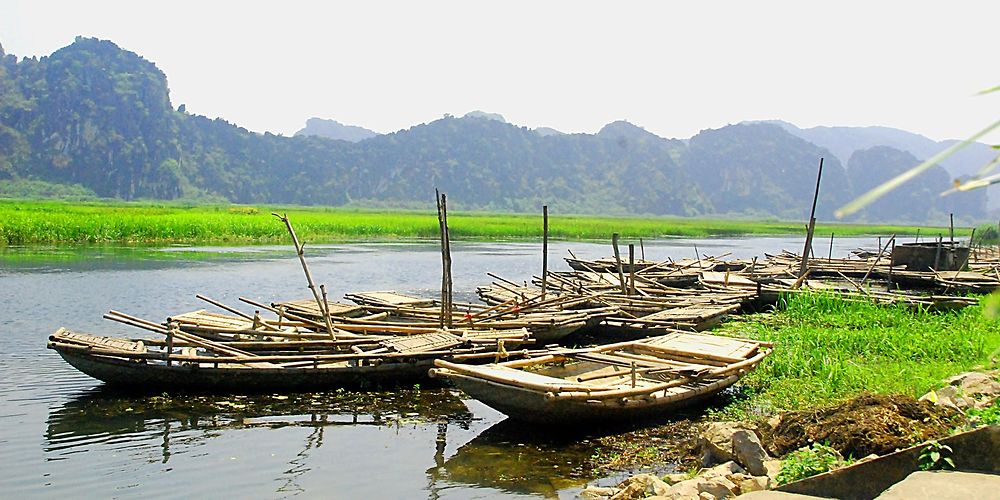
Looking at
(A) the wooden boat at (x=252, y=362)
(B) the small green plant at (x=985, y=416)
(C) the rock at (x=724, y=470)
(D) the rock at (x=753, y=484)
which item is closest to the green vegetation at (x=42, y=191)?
(A) the wooden boat at (x=252, y=362)

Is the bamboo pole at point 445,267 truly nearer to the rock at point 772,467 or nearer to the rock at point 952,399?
the rock at point 772,467

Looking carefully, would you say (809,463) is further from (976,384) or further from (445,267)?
(445,267)

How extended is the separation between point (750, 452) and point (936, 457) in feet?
5.88

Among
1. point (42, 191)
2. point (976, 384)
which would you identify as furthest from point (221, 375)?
point (42, 191)

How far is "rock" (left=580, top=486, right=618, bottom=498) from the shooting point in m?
6.45

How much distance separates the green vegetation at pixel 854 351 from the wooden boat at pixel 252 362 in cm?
336

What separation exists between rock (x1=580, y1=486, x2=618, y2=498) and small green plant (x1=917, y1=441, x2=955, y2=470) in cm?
260

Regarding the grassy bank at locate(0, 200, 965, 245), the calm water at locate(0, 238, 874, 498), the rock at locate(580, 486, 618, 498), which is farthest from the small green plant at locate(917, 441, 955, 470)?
the grassy bank at locate(0, 200, 965, 245)

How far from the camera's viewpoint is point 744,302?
54.2 ft

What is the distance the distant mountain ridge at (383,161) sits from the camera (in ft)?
373

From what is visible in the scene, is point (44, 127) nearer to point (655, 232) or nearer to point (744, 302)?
point (655, 232)

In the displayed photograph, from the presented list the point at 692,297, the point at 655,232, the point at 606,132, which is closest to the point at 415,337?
the point at 692,297

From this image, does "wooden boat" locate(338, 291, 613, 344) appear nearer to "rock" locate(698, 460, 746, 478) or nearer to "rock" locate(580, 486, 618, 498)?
"rock" locate(580, 486, 618, 498)

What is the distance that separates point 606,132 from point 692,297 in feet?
605
